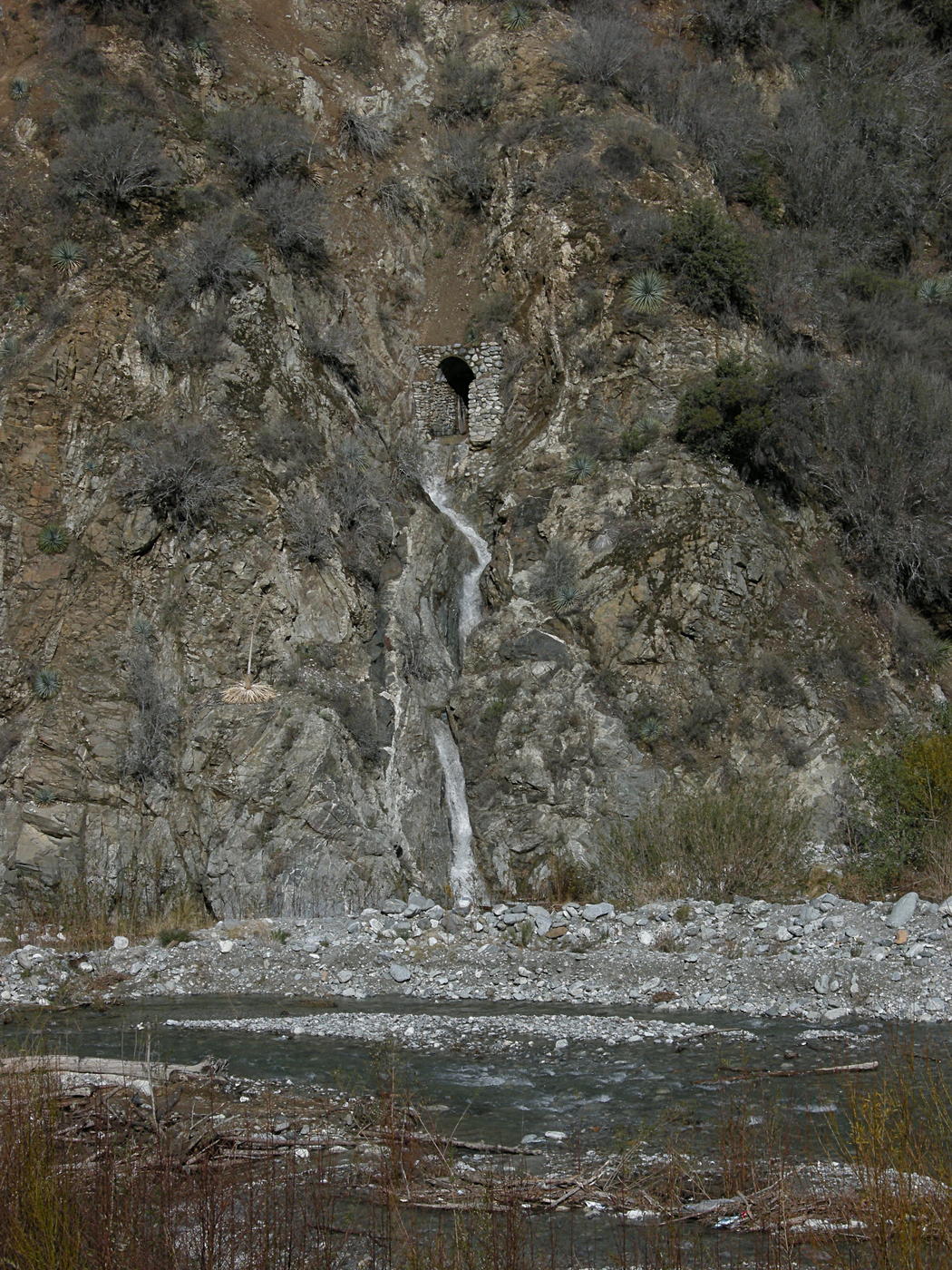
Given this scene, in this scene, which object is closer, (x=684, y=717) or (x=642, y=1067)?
(x=642, y=1067)

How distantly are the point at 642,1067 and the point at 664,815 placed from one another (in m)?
7.68

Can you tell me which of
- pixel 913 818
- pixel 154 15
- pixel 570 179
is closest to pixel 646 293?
pixel 570 179

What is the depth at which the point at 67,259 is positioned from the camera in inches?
882

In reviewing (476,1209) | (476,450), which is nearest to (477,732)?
(476,450)

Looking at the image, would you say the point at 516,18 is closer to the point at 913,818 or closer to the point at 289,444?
the point at 289,444

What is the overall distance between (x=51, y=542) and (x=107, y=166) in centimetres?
979

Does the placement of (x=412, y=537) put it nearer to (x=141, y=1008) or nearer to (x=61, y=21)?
(x=141, y=1008)

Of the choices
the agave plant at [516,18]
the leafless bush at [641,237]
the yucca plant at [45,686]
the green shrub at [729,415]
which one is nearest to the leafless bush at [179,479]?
the yucca plant at [45,686]

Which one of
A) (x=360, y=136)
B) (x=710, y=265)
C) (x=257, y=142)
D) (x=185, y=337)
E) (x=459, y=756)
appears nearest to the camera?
(x=459, y=756)

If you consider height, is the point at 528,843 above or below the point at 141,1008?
above

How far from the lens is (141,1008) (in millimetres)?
12109

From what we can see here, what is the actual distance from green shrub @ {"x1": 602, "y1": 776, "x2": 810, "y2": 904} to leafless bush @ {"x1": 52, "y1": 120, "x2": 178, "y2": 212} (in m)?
18.8

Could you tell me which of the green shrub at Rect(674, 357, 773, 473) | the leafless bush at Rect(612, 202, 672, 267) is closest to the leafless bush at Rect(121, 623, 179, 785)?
the green shrub at Rect(674, 357, 773, 473)

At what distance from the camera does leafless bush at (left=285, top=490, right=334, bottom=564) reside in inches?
793
